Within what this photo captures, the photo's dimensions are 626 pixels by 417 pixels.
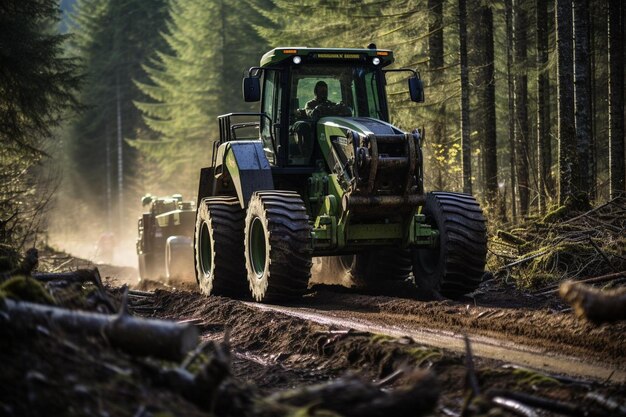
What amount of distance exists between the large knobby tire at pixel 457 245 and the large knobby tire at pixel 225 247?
295 cm

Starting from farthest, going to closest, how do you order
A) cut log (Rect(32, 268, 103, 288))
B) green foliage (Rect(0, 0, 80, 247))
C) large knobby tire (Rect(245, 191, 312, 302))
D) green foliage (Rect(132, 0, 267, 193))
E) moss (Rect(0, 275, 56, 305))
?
green foliage (Rect(132, 0, 267, 193)), green foliage (Rect(0, 0, 80, 247)), large knobby tire (Rect(245, 191, 312, 302)), cut log (Rect(32, 268, 103, 288)), moss (Rect(0, 275, 56, 305))

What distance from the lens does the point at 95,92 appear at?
52.8 metres

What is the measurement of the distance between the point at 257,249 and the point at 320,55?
299cm

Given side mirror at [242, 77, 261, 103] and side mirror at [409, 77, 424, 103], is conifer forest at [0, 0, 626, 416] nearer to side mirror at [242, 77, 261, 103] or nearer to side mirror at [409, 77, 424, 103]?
side mirror at [242, 77, 261, 103]

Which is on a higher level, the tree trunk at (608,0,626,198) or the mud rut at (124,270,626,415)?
the tree trunk at (608,0,626,198)

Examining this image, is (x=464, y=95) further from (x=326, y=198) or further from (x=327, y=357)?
(x=327, y=357)

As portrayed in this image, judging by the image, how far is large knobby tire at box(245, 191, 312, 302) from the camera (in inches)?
428

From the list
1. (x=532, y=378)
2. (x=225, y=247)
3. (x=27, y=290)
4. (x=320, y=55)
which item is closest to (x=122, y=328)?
(x=27, y=290)

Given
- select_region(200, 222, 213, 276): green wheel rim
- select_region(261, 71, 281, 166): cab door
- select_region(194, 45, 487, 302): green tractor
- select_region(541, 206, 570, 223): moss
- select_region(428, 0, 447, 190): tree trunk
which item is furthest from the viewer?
select_region(428, 0, 447, 190): tree trunk

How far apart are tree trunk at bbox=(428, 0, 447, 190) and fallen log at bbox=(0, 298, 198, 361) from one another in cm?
1548

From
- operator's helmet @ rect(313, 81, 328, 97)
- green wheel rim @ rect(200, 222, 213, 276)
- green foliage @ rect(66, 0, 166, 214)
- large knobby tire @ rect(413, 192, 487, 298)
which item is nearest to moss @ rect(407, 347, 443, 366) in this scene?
large knobby tire @ rect(413, 192, 487, 298)

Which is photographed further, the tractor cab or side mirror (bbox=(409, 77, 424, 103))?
the tractor cab

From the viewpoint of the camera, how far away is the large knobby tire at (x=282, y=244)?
1088 centimetres

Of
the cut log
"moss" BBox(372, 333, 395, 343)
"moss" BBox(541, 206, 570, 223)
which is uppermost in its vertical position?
"moss" BBox(541, 206, 570, 223)
